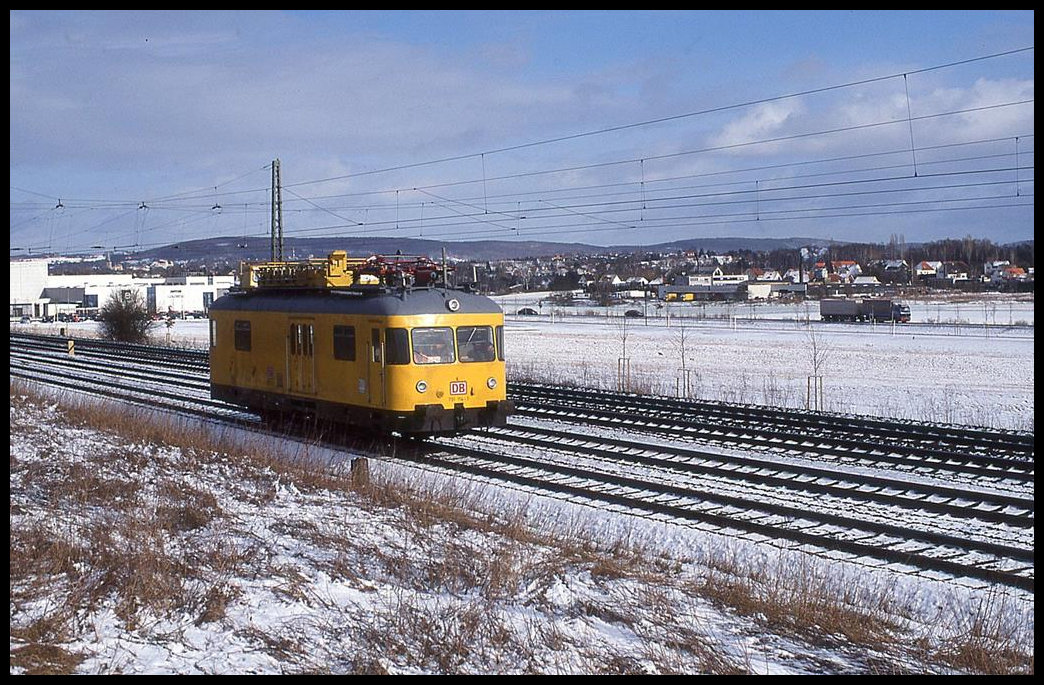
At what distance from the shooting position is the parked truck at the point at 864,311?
70.3m

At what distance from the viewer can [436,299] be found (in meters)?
18.5

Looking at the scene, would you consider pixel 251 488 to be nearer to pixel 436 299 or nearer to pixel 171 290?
pixel 436 299

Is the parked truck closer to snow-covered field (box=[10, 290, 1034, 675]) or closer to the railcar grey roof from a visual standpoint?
the railcar grey roof

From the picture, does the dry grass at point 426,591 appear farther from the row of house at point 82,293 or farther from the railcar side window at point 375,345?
the row of house at point 82,293

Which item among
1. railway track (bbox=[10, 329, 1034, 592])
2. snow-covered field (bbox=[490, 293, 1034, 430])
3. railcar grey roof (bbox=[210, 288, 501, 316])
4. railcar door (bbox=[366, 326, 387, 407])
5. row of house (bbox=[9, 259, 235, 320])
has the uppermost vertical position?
row of house (bbox=[9, 259, 235, 320])

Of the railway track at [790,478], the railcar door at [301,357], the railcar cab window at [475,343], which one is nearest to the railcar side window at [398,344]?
the railcar cab window at [475,343]

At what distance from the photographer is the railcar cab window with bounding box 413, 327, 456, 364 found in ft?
59.0

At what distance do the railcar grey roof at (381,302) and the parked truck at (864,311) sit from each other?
55881 mm

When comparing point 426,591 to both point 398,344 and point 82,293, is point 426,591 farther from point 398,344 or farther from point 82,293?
point 82,293

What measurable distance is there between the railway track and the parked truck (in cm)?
5088

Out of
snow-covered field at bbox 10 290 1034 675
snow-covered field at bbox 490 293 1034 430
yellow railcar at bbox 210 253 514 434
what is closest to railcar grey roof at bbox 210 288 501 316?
yellow railcar at bbox 210 253 514 434

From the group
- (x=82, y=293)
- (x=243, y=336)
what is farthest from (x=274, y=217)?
(x=82, y=293)

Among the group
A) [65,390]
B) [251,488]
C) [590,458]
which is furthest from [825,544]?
[65,390]

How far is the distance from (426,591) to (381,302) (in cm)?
926
